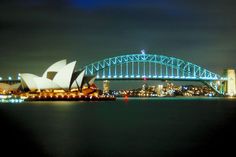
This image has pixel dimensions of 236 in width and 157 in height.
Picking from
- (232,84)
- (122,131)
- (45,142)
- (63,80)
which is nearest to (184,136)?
(122,131)

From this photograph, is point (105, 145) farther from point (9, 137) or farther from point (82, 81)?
point (82, 81)

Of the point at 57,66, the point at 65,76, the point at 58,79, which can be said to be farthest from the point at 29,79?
the point at 65,76

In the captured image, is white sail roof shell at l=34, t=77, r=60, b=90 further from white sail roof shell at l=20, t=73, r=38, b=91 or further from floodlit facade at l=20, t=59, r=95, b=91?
white sail roof shell at l=20, t=73, r=38, b=91

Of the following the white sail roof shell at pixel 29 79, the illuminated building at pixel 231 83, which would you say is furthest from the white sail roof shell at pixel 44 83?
the illuminated building at pixel 231 83

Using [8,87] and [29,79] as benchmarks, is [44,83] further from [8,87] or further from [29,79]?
[8,87]

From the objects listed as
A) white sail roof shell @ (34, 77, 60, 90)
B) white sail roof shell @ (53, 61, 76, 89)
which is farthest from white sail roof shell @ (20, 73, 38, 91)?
white sail roof shell @ (53, 61, 76, 89)

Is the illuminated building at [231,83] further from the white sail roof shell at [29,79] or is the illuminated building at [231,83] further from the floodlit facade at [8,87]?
the floodlit facade at [8,87]

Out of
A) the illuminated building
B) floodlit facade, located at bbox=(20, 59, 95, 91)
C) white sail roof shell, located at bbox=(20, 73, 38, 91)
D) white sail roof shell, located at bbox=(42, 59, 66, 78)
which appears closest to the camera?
floodlit facade, located at bbox=(20, 59, 95, 91)
